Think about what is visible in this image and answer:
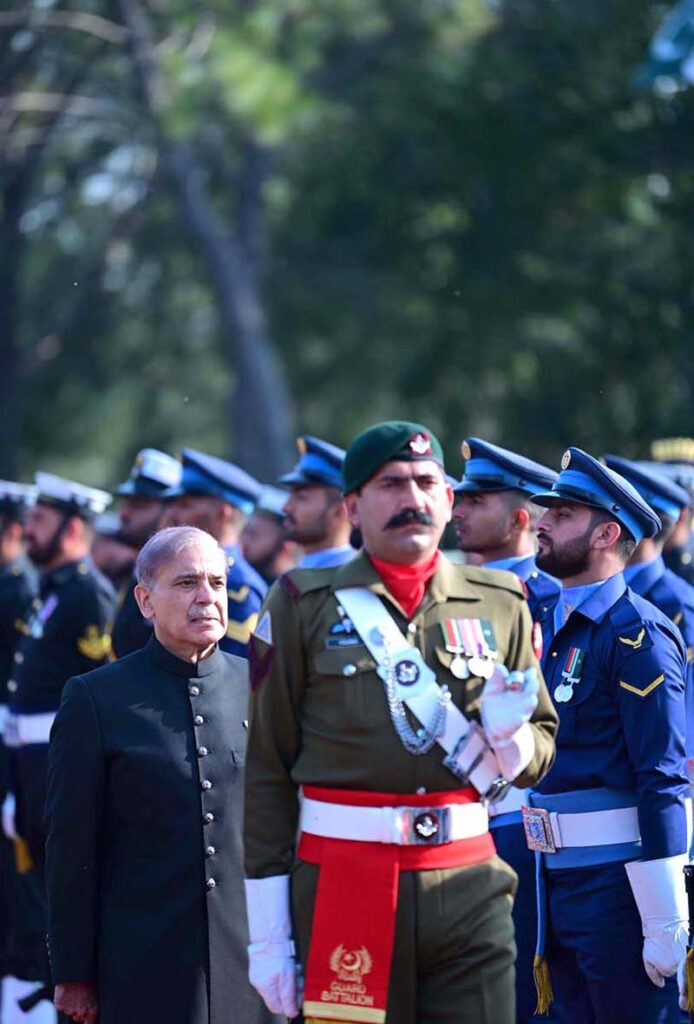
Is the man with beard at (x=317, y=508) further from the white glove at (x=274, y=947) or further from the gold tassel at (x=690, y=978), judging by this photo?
the white glove at (x=274, y=947)

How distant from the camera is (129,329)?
28469mm

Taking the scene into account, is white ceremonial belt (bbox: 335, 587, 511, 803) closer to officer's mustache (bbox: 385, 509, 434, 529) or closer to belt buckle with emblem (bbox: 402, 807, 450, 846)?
belt buckle with emblem (bbox: 402, 807, 450, 846)

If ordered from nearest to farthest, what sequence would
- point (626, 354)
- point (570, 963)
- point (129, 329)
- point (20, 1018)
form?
point (570, 963)
point (20, 1018)
point (626, 354)
point (129, 329)

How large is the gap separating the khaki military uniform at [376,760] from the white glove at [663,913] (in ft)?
2.88

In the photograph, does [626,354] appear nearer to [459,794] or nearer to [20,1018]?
[20,1018]

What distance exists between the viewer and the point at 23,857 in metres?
8.65

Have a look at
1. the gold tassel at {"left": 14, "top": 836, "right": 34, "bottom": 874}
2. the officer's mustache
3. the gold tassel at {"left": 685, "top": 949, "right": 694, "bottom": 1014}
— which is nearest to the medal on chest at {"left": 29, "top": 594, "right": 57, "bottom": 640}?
the gold tassel at {"left": 14, "top": 836, "right": 34, "bottom": 874}

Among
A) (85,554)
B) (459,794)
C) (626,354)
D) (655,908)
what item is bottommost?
(655,908)

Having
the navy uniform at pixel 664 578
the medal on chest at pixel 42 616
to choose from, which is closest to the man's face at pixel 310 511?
the medal on chest at pixel 42 616

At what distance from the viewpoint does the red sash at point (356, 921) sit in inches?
173

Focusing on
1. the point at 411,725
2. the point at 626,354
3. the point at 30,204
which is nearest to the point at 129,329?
the point at 30,204

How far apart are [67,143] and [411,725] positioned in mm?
21436

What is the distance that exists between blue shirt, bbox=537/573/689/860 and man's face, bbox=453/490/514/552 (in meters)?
1.15

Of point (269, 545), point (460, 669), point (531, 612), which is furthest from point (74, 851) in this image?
point (269, 545)
